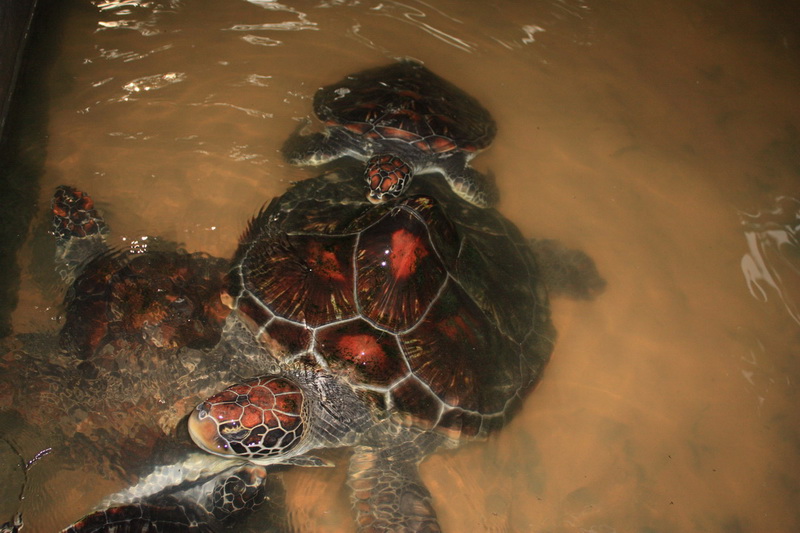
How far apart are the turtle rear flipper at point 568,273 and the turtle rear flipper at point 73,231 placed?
10.5 feet

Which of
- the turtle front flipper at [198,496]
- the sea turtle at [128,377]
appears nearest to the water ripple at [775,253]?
the sea turtle at [128,377]

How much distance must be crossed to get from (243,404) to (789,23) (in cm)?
656

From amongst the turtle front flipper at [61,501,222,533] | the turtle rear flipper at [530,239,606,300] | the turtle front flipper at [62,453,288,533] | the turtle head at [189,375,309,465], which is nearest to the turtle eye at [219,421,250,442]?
the turtle head at [189,375,309,465]

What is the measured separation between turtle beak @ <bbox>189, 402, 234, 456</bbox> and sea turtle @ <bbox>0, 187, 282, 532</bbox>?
1.05 feet

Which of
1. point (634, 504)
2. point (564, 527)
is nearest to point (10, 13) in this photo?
point (564, 527)

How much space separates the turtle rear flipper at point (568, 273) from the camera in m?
3.78

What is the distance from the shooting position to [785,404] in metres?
3.58

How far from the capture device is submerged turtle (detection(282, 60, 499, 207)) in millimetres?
3782

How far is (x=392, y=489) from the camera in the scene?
2936 mm

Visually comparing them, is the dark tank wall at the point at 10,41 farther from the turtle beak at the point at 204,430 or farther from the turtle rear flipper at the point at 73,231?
the turtle beak at the point at 204,430

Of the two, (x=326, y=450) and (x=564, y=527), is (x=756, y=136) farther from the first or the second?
(x=326, y=450)

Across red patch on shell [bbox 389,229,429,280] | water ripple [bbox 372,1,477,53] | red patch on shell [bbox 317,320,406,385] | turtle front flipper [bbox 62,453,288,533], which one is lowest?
turtle front flipper [bbox 62,453,288,533]

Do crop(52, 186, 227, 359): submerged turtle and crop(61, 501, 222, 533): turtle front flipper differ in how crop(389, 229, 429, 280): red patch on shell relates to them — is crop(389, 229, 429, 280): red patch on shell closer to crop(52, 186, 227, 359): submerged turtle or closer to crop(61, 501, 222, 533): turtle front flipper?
crop(52, 186, 227, 359): submerged turtle

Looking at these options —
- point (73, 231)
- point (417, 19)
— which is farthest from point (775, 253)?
point (73, 231)
